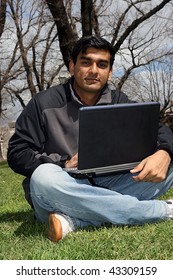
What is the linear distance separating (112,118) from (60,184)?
1.82 ft

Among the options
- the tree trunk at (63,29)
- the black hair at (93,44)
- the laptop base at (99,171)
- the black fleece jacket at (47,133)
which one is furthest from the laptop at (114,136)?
the tree trunk at (63,29)

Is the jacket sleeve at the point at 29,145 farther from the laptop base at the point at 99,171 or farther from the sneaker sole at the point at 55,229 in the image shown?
the sneaker sole at the point at 55,229

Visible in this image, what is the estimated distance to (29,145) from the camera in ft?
9.70

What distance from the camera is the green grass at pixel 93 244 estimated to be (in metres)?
2.30

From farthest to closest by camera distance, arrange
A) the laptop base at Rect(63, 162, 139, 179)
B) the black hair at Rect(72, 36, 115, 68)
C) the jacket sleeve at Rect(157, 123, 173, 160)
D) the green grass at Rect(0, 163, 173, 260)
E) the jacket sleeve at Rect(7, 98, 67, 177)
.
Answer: the black hair at Rect(72, 36, 115, 68), the jacket sleeve at Rect(157, 123, 173, 160), the jacket sleeve at Rect(7, 98, 67, 177), the laptop base at Rect(63, 162, 139, 179), the green grass at Rect(0, 163, 173, 260)

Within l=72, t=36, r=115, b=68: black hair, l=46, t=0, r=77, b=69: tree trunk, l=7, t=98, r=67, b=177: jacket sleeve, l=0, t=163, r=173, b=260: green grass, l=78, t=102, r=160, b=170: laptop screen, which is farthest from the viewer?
l=46, t=0, r=77, b=69: tree trunk

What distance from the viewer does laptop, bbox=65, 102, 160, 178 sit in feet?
8.46

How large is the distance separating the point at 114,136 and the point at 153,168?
1.18 ft

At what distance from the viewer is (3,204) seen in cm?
515

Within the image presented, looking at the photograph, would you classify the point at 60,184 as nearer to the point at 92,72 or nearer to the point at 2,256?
the point at 2,256

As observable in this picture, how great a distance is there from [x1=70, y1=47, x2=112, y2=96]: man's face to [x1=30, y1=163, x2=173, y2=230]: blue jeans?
748 mm

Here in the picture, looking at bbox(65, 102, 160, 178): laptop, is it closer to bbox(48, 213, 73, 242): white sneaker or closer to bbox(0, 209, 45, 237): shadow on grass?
bbox(48, 213, 73, 242): white sneaker

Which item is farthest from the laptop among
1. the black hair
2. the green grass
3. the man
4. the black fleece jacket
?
the black hair
